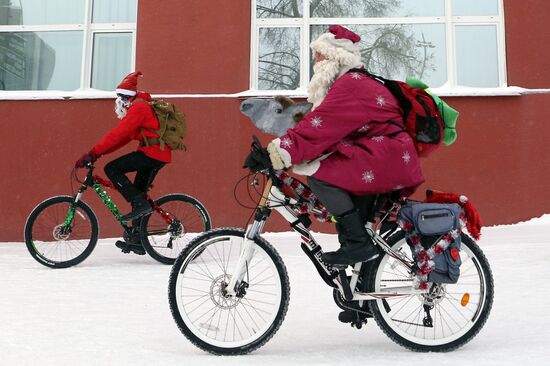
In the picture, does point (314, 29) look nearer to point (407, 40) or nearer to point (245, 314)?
point (407, 40)

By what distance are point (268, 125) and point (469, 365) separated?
5.41 feet

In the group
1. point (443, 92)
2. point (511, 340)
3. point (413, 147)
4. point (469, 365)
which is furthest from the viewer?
point (443, 92)

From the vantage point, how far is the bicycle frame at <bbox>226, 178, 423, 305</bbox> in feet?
10.5

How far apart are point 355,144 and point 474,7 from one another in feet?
19.1

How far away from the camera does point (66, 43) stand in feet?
28.5

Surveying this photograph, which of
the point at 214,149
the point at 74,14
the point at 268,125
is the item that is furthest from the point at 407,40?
the point at 268,125

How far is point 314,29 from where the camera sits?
Result: 828 cm

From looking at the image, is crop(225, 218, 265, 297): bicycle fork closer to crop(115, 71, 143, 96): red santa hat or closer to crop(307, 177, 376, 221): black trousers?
crop(307, 177, 376, 221): black trousers

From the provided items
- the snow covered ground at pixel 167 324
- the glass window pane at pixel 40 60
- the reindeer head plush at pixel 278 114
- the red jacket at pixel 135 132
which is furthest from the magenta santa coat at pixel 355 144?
the glass window pane at pixel 40 60

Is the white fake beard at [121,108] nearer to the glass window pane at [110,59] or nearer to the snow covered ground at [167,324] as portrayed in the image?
the snow covered ground at [167,324]

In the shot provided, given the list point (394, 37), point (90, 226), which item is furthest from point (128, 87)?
point (394, 37)

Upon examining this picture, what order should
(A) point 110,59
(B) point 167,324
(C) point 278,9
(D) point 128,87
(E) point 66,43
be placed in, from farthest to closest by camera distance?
(E) point 66,43 → (A) point 110,59 → (C) point 278,9 → (D) point 128,87 → (B) point 167,324

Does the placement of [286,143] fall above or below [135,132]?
below

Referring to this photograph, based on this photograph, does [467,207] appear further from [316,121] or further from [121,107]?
[121,107]
